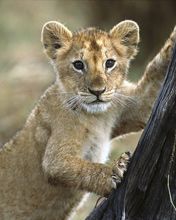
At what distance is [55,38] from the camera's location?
8195mm

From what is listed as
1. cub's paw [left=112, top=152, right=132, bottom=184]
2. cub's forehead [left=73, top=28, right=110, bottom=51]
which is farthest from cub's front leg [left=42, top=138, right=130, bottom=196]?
cub's forehead [left=73, top=28, right=110, bottom=51]

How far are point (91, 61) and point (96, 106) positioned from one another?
1.19 feet

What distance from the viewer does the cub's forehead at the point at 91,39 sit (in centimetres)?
774

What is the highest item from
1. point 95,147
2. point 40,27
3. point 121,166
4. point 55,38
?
point 55,38

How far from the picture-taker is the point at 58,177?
7.62m

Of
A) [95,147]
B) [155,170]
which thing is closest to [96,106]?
[95,147]

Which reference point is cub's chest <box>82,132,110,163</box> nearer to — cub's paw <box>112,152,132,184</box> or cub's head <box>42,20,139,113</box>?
cub's head <box>42,20,139,113</box>

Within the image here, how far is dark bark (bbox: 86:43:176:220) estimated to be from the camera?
21.1 feet

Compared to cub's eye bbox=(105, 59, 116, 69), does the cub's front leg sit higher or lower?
lower

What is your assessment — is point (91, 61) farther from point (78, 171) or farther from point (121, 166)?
point (121, 166)

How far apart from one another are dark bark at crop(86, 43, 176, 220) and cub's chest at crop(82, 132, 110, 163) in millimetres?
943

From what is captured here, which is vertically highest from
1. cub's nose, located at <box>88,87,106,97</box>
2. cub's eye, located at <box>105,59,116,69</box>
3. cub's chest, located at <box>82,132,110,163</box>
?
cub's eye, located at <box>105,59,116,69</box>

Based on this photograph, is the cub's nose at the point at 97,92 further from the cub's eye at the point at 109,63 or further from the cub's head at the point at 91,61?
the cub's eye at the point at 109,63

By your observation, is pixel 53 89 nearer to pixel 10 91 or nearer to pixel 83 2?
pixel 10 91
